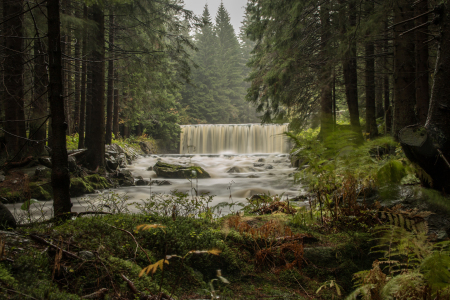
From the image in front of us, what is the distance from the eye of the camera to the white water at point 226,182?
7.62m

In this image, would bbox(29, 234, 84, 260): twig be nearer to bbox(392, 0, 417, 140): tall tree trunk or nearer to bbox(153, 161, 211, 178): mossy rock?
bbox(392, 0, 417, 140): tall tree trunk

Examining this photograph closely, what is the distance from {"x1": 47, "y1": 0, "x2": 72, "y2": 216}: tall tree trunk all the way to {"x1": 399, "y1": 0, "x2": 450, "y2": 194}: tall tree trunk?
3.69 m

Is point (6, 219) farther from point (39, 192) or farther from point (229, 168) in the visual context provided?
point (229, 168)

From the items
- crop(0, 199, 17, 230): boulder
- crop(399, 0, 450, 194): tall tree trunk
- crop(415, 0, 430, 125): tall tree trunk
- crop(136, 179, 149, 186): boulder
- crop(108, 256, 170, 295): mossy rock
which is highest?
crop(415, 0, 430, 125): tall tree trunk

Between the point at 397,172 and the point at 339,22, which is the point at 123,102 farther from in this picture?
the point at 397,172

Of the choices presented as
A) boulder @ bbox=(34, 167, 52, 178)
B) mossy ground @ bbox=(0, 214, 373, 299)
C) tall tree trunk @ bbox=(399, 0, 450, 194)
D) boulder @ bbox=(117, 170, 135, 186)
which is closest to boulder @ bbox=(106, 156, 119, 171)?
boulder @ bbox=(117, 170, 135, 186)

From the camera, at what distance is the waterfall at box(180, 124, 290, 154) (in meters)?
25.0

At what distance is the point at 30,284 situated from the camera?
4.81ft

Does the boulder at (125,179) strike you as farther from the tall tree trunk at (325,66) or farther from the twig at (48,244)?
the twig at (48,244)

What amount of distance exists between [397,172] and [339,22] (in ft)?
20.1

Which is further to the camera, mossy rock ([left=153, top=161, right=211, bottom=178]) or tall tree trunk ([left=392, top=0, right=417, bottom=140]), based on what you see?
mossy rock ([left=153, top=161, right=211, bottom=178])

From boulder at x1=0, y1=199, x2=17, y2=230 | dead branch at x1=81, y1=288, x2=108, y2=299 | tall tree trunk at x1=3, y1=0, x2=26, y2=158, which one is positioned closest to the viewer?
dead branch at x1=81, y1=288, x2=108, y2=299

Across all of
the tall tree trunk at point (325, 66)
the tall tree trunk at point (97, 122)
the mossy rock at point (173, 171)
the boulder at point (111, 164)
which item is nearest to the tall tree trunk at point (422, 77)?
the tall tree trunk at point (325, 66)

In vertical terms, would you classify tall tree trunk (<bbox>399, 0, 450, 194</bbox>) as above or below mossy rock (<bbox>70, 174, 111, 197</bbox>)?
above
